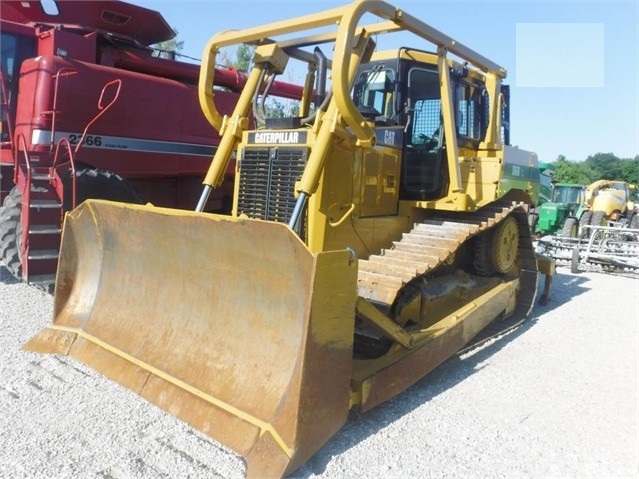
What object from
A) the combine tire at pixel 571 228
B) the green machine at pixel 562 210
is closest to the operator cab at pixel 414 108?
the combine tire at pixel 571 228

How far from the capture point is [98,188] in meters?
5.75

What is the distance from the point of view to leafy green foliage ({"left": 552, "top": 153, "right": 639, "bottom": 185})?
2176 inches

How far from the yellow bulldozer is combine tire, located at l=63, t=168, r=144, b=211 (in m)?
1.40

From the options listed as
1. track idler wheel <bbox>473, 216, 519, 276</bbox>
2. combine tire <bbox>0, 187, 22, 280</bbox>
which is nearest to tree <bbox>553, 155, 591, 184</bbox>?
track idler wheel <bbox>473, 216, 519, 276</bbox>

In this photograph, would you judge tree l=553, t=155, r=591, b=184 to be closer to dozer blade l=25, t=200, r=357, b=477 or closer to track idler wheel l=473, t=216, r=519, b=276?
track idler wheel l=473, t=216, r=519, b=276

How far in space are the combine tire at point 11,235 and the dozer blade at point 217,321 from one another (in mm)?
1469

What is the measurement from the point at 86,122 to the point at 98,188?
0.83 m

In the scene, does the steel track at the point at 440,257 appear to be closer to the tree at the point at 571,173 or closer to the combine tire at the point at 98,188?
the combine tire at the point at 98,188

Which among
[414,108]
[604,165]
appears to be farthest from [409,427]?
[604,165]

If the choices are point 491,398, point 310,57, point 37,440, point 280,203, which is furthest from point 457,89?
point 37,440

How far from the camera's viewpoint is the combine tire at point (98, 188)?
554cm

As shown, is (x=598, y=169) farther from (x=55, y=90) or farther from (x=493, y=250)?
(x=55, y=90)

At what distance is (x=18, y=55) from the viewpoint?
6.18 metres

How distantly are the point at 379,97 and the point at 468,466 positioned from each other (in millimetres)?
3479
